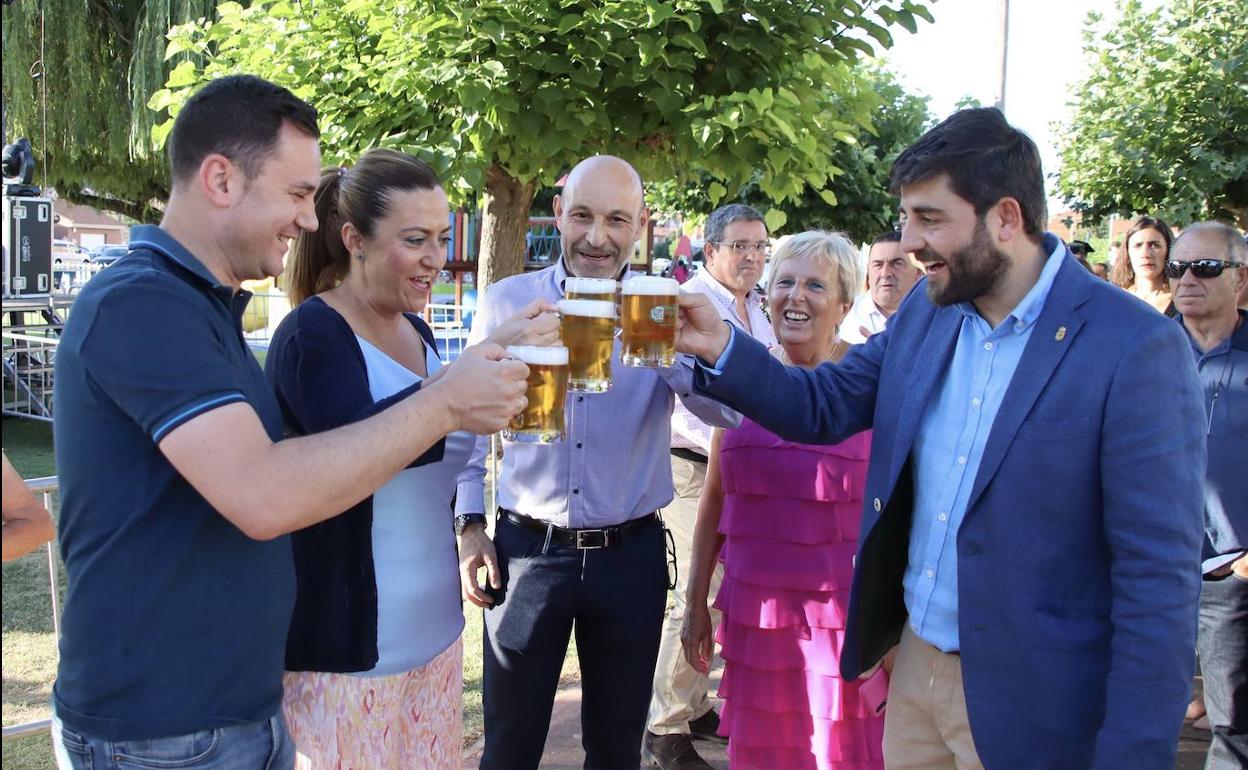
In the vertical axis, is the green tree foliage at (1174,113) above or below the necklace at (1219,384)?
above

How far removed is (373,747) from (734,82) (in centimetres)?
319

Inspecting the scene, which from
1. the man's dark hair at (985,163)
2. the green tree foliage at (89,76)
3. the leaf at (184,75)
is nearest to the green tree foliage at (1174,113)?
the man's dark hair at (985,163)

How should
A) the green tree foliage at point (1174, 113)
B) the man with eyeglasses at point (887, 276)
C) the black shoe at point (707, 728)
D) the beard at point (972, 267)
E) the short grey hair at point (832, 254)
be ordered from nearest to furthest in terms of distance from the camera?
1. the beard at point (972, 267)
2. the short grey hair at point (832, 254)
3. the black shoe at point (707, 728)
4. the man with eyeglasses at point (887, 276)
5. the green tree foliage at point (1174, 113)

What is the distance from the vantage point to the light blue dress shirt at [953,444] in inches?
86.1

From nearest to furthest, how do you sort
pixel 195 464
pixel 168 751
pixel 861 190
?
pixel 195 464
pixel 168 751
pixel 861 190

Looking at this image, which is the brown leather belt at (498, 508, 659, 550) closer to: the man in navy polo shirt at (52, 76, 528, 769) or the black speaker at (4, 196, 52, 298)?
the man in navy polo shirt at (52, 76, 528, 769)

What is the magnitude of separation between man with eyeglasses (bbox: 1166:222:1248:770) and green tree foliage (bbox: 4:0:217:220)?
1059 cm

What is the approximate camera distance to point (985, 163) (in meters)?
2.16

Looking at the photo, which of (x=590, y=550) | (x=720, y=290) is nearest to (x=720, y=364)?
(x=590, y=550)

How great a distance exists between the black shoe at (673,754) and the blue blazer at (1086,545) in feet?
7.70

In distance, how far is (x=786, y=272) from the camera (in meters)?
3.54

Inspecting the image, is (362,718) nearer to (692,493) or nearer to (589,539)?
(589,539)

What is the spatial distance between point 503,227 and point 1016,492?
4354 mm

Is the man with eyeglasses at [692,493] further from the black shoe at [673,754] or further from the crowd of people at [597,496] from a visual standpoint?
the crowd of people at [597,496]
